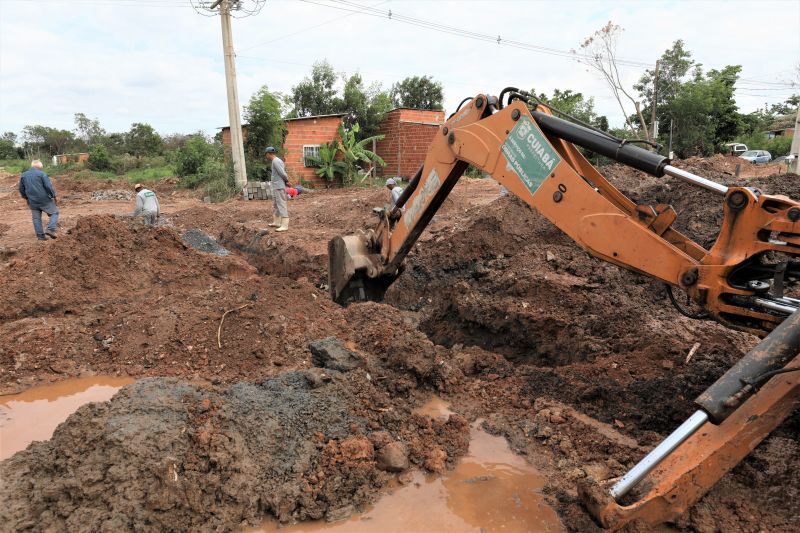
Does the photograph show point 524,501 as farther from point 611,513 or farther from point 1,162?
point 1,162

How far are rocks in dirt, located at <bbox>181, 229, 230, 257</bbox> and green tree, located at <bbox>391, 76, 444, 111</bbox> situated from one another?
2875 centimetres

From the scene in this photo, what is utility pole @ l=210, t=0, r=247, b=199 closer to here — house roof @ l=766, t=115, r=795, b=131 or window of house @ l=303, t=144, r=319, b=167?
window of house @ l=303, t=144, r=319, b=167

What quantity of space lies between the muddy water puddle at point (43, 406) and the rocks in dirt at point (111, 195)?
1637 centimetres

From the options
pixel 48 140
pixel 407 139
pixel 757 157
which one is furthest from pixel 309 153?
pixel 48 140

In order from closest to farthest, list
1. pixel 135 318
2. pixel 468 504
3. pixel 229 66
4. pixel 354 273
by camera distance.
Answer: pixel 468 504, pixel 354 273, pixel 135 318, pixel 229 66

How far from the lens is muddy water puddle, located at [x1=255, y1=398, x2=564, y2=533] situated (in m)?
2.85

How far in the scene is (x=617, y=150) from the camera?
3.16m

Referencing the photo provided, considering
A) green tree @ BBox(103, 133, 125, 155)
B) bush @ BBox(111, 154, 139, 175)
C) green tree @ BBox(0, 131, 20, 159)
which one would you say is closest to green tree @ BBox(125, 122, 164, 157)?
green tree @ BBox(103, 133, 125, 155)

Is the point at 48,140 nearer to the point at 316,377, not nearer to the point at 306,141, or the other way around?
the point at 306,141

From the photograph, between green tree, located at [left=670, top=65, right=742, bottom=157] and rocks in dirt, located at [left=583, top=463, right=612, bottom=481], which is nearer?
rocks in dirt, located at [left=583, top=463, right=612, bottom=481]

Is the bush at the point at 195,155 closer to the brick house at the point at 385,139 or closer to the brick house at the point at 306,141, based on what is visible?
the brick house at the point at 385,139

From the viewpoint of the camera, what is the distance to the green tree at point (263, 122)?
63.0ft

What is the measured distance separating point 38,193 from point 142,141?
29.3 meters

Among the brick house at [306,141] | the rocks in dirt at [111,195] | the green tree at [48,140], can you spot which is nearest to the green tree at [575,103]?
the brick house at [306,141]
